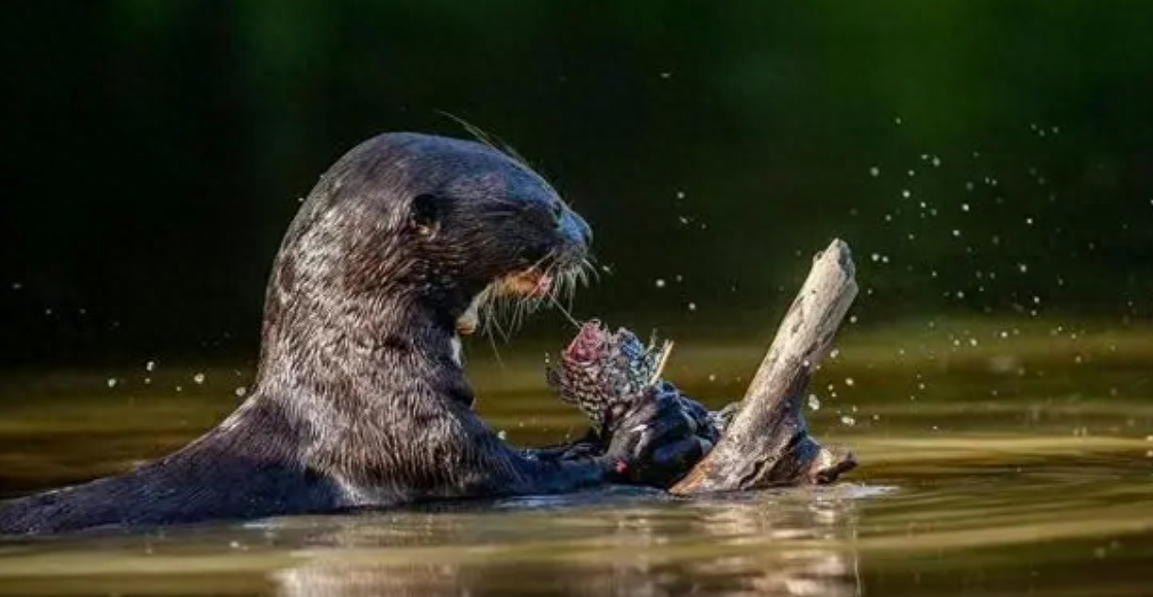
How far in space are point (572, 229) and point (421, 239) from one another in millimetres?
347

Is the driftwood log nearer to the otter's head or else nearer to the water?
the water

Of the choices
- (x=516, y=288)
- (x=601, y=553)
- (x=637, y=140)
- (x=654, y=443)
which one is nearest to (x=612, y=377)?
(x=654, y=443)

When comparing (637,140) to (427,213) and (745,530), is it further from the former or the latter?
(745,530)

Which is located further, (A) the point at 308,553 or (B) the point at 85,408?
(B) the point at 85,408

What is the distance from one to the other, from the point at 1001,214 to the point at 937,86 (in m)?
2.10

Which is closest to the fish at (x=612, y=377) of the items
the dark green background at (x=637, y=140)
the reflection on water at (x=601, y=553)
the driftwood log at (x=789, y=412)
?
the driftwood log at (x=789, y=412)

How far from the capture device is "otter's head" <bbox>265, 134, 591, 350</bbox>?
873 centimetres

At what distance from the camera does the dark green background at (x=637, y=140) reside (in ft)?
48.9

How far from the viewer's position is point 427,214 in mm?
8789

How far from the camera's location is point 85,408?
1160cm

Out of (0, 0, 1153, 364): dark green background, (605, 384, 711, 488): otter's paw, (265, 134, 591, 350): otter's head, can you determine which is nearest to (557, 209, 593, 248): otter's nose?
(265, 134, 591, 350): otter's head

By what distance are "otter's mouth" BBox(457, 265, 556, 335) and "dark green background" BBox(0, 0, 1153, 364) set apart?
4806 mm

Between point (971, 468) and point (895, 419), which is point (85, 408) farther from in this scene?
point (971, 468)

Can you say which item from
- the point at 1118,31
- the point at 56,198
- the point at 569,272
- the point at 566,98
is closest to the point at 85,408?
the point at 569,272
